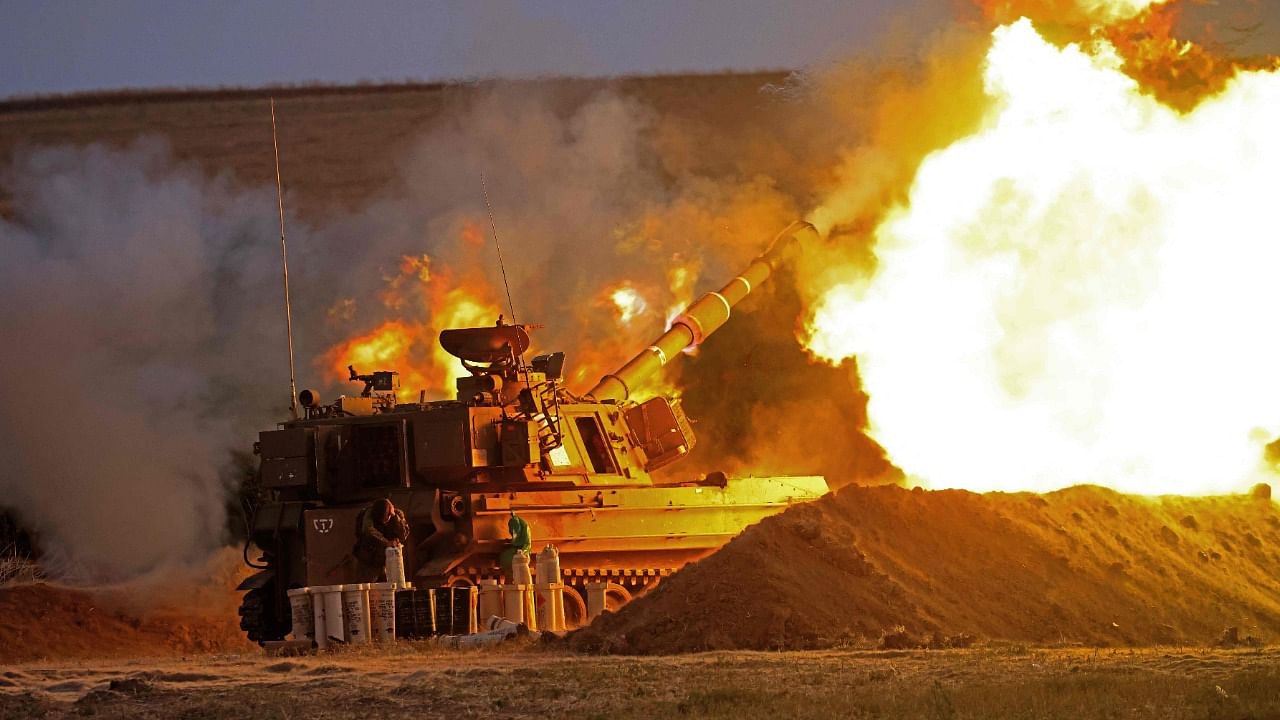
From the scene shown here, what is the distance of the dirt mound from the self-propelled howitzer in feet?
13.6

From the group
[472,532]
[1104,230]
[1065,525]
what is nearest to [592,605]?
[472,532]

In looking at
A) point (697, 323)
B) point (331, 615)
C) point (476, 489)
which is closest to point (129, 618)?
point (476, 489)

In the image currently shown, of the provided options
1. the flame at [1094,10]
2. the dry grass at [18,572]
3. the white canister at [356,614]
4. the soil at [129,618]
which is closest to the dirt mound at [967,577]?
the white canister at [356,614]

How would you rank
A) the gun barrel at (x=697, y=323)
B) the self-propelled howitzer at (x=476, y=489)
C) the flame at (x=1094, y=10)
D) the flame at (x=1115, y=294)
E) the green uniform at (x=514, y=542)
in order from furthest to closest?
the gun barrel at (x=697, y=323) < the flame at (x=1094, y=10) < the flame at (x=1115, y=294) < the self-propelled howitzer at (x=476, y=489) < the green uniform at (x=514, y=542)

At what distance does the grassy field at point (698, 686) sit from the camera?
48.3 feet

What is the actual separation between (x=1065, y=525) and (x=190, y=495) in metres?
16.3

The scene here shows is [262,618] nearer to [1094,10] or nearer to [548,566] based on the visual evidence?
[548,566]

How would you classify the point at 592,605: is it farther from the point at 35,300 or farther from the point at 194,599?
the point at 35,300

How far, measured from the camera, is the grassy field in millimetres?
14711

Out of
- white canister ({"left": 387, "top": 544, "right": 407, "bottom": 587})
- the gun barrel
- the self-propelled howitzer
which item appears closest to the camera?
white canister ({"left": 387, "top": 544, "right": 407, "bottom": 587})

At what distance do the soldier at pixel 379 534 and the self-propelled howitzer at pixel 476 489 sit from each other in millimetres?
357

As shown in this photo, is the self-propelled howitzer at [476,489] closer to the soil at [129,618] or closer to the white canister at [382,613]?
the white canister at [382,613]

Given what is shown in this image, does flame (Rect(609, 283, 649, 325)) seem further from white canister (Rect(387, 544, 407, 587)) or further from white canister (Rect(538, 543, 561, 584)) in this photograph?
white canister (Rect(387, 544, 407, 587))

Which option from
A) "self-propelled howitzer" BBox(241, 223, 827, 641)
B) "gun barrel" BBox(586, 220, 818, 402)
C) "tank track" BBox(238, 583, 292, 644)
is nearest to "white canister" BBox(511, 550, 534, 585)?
"self-propelled howitzer" BBox(241, 223, 827, 641)
